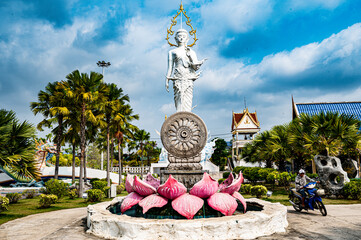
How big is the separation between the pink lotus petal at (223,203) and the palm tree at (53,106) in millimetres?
14310

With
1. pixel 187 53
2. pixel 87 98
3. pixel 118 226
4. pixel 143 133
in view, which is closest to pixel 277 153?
pixel 187 53

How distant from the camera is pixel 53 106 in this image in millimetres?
18016

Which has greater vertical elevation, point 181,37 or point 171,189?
point 181,37

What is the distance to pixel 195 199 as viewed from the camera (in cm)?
520

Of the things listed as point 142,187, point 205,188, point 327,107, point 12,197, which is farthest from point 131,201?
point 327,107

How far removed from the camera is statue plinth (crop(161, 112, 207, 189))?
7.61 meters

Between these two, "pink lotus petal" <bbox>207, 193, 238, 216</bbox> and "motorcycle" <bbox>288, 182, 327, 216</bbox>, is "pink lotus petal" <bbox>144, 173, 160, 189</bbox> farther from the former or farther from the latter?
"motorcycle" <bbox>288, 182, 327, 216</bbox>

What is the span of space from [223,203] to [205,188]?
503 mm

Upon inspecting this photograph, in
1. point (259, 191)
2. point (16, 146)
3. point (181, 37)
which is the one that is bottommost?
point (259, 191)

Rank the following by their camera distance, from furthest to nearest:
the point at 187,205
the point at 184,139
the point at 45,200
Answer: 1. the point at 45,200
2. the point at 184,139
3. the point at 187,205

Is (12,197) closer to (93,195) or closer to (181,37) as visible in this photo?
(93,195)

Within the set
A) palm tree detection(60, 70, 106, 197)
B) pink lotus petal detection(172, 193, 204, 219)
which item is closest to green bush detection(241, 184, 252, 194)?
palm tree detection(60, 70, 106, 197)

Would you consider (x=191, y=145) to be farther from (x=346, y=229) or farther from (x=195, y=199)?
(x=346, y=229)

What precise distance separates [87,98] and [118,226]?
489 inches
